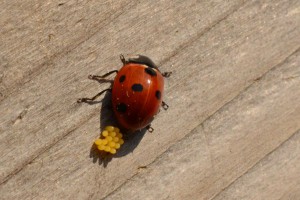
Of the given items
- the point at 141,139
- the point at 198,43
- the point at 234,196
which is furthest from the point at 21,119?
the point at 234,196

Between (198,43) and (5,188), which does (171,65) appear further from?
(5,188)

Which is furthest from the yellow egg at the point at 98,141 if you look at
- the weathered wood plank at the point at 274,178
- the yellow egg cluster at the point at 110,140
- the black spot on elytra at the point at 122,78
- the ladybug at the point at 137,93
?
the weathered wood plank at the point at 274,178

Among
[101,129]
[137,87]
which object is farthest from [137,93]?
[101,129]

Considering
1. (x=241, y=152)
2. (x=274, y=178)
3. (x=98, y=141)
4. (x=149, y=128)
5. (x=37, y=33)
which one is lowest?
(x=274, y=178)

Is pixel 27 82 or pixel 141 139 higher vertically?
pixel 27 82

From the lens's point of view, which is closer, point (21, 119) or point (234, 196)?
point (21, 119)

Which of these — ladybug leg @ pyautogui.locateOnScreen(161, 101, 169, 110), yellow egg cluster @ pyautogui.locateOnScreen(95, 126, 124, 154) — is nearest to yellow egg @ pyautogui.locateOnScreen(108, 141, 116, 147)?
yellow egg cluster @ pyautogui.locateOnScreen(95, 126, 124, 154)

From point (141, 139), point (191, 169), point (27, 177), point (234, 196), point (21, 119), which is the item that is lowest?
point (234, 196)

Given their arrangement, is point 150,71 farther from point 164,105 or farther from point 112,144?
point 112,144
